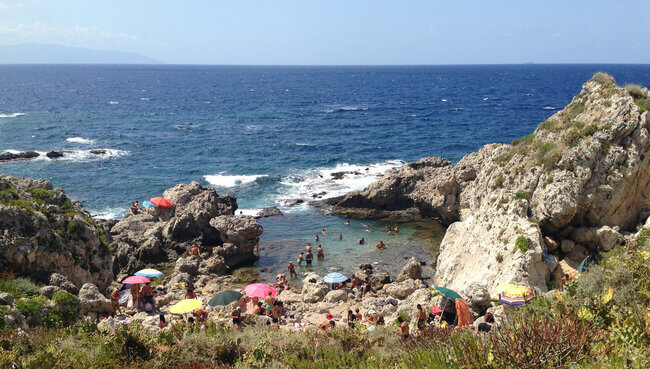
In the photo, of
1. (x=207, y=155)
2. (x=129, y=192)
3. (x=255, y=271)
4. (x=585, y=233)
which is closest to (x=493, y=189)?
(x=585, y=233)

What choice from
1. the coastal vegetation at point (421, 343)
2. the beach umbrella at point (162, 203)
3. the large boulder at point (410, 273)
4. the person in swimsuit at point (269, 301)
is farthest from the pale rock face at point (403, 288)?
the beach umbrella at point (162, 203)

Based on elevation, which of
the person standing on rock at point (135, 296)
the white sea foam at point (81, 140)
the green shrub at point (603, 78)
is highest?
the green shrub at point (603, 78)

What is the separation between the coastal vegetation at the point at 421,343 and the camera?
7.86 meters

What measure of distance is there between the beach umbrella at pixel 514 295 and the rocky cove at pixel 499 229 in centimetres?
85

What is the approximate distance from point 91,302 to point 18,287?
7.94ft

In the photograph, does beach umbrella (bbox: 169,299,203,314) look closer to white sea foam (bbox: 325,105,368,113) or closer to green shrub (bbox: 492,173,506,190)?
green shrub (bbox: 492,173,506,190)

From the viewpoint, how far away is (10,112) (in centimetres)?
9144

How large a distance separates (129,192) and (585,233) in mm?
40058

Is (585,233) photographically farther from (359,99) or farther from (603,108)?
(359,99)

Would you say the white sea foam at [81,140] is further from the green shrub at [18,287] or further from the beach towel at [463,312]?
the beach towel at [463,312]

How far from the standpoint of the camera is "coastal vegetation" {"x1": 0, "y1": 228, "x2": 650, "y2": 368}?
7863 millimetres

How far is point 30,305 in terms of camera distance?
47.8ft

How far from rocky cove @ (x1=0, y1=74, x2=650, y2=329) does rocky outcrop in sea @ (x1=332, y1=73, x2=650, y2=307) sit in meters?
0.05

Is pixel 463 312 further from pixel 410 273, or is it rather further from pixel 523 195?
pixel 410 273
